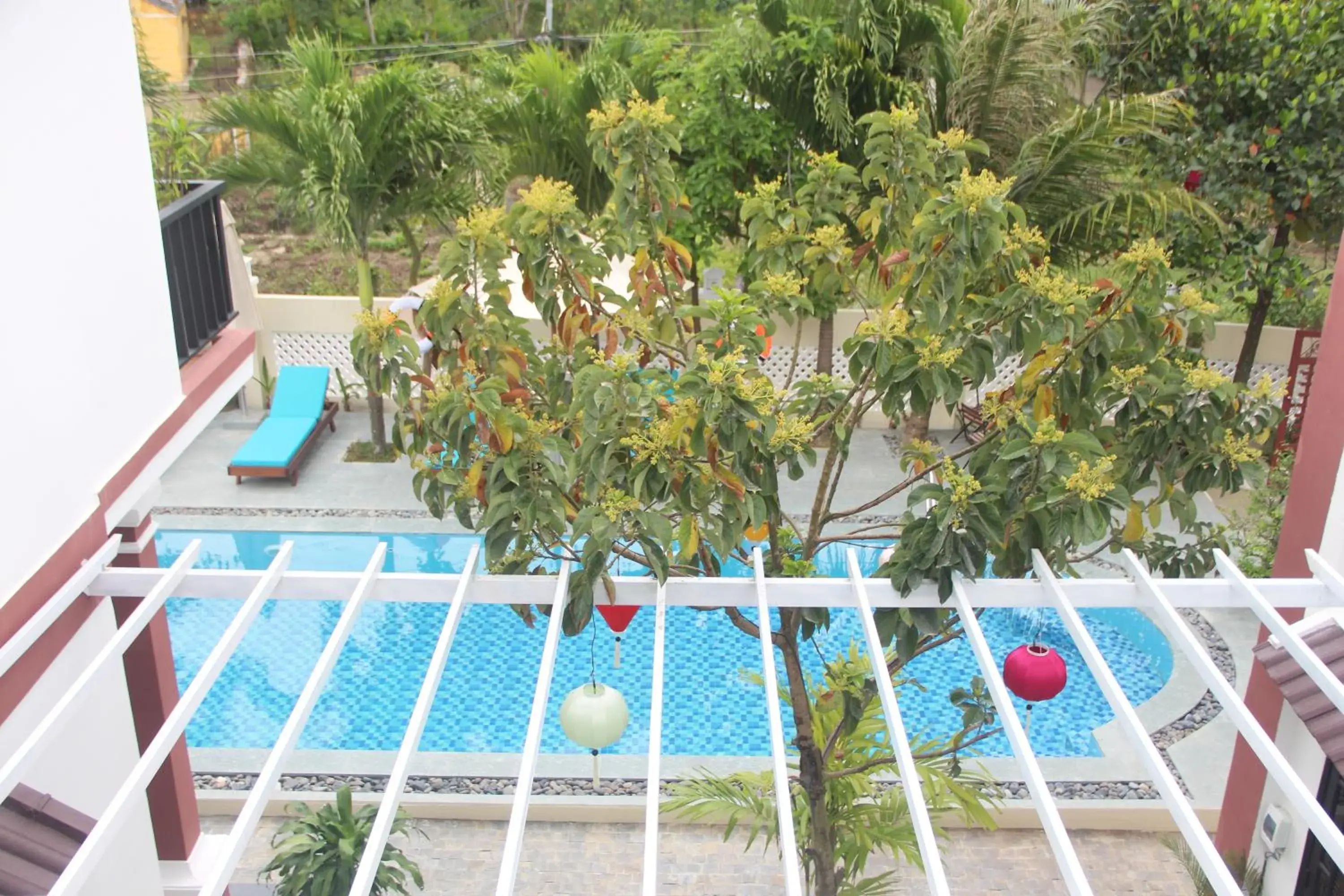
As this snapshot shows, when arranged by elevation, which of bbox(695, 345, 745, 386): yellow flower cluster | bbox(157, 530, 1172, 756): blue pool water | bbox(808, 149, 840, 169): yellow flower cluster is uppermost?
bbox(808, 149, 840, 169): yellow flower cluster

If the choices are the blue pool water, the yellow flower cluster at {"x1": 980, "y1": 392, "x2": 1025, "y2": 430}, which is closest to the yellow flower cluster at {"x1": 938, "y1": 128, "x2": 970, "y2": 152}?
the yellow flower cluster at {"x1": 980, "y1": 392, "x2": 1025, "y2": 430}

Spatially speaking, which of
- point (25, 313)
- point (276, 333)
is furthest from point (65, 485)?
point (276, 333)

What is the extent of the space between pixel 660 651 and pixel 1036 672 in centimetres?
335

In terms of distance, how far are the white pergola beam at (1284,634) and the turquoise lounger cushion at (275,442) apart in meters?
10.8

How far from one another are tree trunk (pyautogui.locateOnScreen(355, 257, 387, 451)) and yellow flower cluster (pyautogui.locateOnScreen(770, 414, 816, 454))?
8.68 meters

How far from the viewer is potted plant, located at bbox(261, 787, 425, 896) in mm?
6527

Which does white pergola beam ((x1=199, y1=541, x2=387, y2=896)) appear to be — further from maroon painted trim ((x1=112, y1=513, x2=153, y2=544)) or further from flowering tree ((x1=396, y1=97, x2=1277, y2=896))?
maroon painted trim ((x1=112, y1=513, x2=153, y2=544))

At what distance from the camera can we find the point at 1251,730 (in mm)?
3576

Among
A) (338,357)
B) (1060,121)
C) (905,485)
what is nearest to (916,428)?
(1060,121)

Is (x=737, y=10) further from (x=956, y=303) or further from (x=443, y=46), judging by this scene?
(x=443, y=46)

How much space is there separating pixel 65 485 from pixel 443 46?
24276 mm

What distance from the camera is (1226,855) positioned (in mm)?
7164

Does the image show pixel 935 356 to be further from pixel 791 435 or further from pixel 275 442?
pixel 275 442

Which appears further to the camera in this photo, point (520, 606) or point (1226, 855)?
point (1226, 855)
